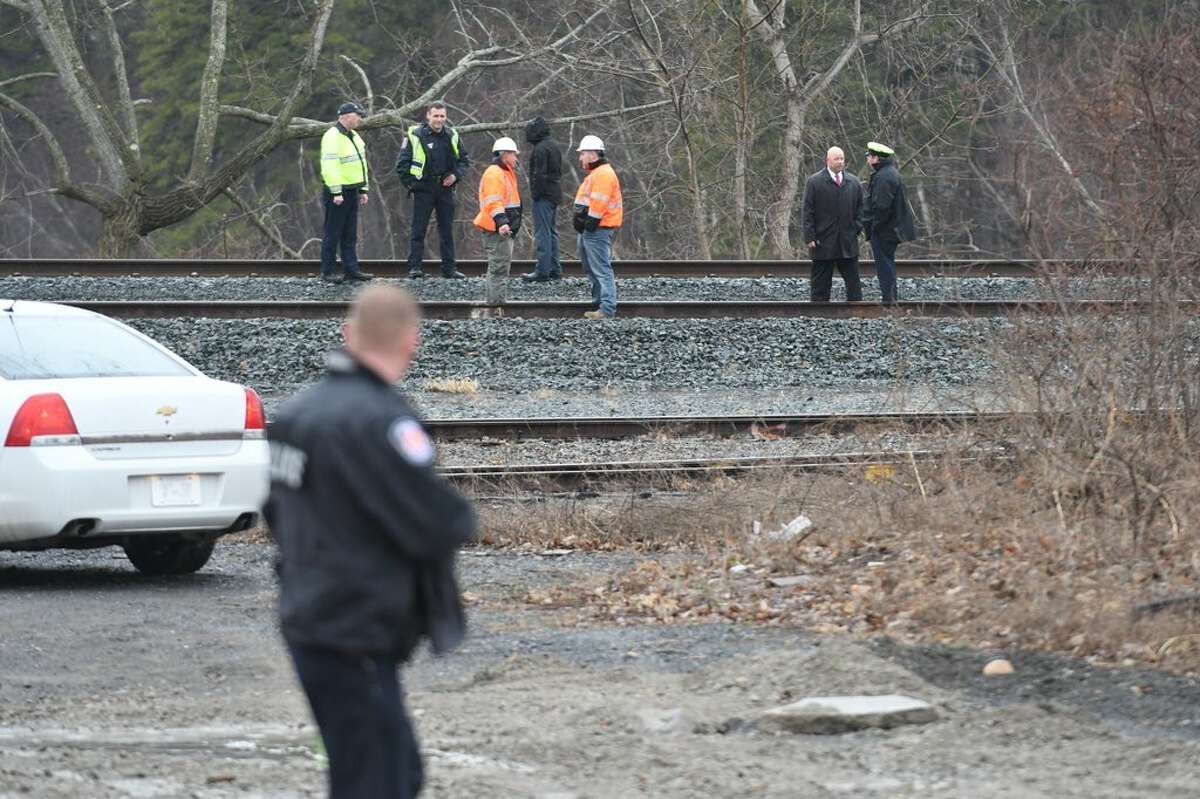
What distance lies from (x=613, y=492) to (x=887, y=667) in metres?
5.32

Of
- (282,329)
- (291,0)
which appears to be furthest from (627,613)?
(291,0)

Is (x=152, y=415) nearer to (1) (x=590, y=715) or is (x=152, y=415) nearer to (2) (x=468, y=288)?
(1) (x=590, y=715)

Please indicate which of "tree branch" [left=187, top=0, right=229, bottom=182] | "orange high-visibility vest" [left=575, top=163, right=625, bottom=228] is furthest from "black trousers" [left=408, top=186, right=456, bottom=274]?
"tree branch" [left=187, top=0, right=229, bottom=182]

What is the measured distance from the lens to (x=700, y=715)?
22.0 ft

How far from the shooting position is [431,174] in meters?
21.5

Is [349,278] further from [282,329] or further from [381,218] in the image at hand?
[381,218]

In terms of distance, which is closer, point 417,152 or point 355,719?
point 355,719

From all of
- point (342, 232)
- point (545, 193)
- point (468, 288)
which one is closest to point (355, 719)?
point (468, 288)

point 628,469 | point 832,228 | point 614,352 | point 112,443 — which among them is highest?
point 832,228

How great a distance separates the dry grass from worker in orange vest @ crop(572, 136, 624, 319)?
76.8 inches

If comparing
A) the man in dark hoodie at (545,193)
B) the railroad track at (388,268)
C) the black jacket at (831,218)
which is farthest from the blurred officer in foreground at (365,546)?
the man in dark hoodie at (545,193)

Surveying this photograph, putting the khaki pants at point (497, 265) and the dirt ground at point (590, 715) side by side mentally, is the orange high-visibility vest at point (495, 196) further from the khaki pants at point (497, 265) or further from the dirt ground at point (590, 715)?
the dirt ground at point (590, 715)

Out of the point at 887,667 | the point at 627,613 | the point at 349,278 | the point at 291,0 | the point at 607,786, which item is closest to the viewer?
the point at 607,786

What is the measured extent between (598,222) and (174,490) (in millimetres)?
10013
